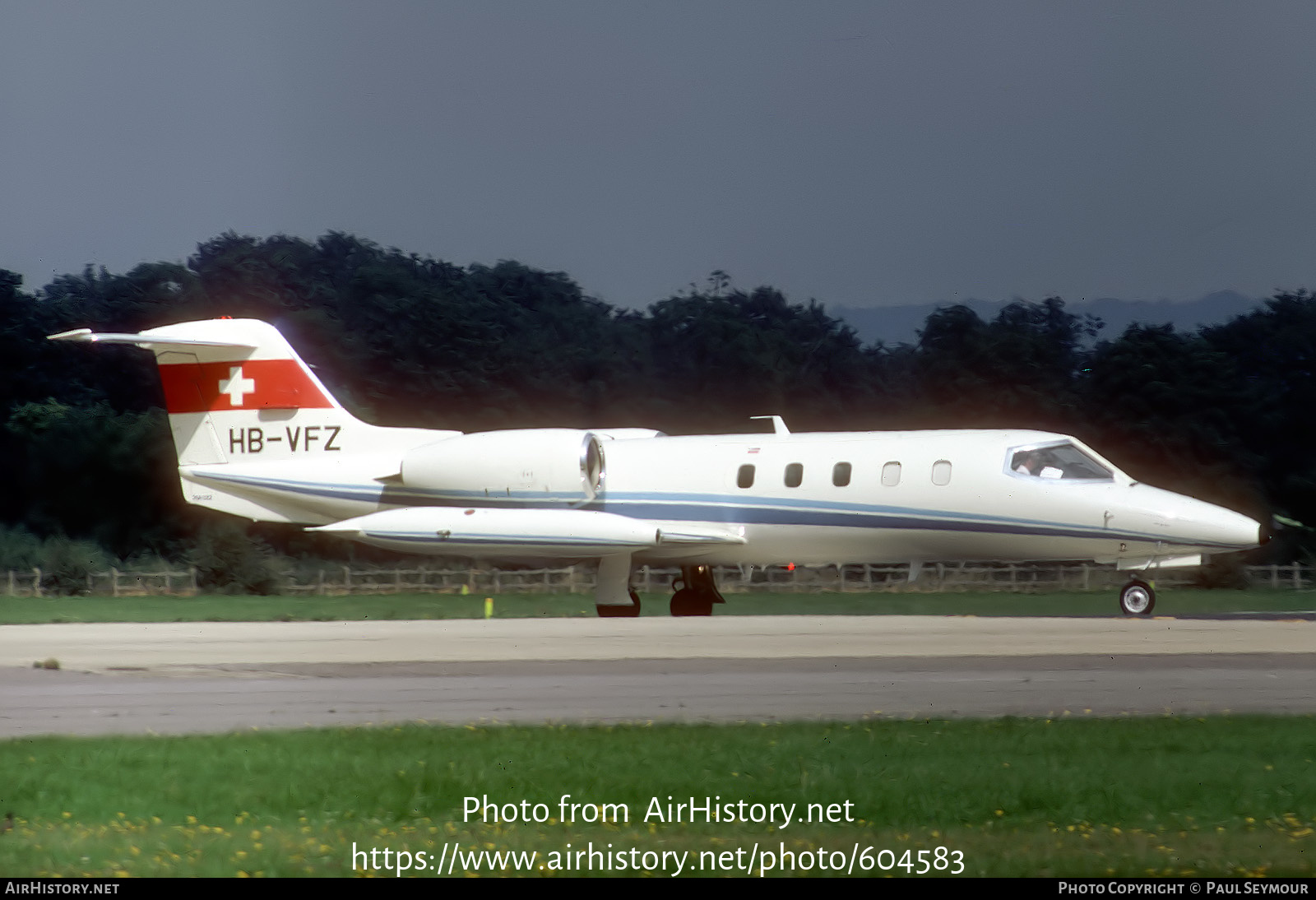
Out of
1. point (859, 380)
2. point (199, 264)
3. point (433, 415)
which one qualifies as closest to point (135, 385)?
point (199, 264)

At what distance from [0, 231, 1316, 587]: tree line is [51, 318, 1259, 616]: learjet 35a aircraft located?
6.93 metres

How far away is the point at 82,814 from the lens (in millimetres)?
8461

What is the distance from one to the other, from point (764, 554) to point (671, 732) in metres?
15.0

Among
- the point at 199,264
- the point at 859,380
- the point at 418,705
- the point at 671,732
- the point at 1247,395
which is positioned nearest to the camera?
the point at 671,732

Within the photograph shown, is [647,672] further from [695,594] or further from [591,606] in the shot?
[591,606]

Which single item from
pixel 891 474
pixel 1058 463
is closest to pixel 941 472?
pixel 891 474

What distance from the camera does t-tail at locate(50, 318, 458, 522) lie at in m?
27.8

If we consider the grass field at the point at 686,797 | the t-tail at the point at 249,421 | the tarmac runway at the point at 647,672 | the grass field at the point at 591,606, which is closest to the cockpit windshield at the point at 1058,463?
the grass field at the point at 591,606

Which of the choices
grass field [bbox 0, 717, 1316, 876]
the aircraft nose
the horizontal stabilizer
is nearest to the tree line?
the horizontal stabilizer

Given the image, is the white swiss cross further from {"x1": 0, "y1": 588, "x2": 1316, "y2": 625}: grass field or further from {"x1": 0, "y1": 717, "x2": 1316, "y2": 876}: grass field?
{"x1": 0, "y1": 717, "x2": 1316, "y2": 876}: grass field

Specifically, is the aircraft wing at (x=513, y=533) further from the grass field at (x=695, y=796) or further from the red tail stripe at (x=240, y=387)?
the grass field at (x=695, y=796)

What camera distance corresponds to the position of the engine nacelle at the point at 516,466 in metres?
25.7

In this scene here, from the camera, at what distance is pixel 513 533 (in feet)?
81.2
